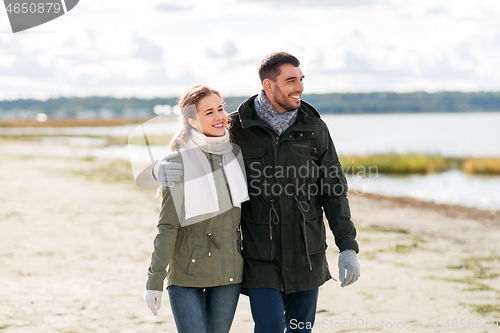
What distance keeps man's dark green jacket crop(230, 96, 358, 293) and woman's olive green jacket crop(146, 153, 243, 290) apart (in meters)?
0.15

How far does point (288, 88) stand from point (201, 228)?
1.03 metres

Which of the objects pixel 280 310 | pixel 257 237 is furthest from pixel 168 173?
pixel 280 310

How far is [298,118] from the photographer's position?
3.21 meters

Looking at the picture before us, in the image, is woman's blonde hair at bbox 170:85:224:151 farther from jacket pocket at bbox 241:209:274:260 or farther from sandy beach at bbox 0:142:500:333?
sandy beach at bbox 0:142:500:333

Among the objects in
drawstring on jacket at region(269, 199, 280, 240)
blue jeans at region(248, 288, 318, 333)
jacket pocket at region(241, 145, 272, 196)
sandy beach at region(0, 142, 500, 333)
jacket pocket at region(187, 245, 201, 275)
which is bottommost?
sandy beach at region(0, 142, 500, 333)

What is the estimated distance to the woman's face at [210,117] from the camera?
290 cm

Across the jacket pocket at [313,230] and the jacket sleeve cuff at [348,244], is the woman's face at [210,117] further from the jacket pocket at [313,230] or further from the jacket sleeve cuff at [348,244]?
the jacket sleeve cuff at [348,244]

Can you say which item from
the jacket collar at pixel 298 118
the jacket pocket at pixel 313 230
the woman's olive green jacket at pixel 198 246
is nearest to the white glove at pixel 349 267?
the jacket pocket at pixel 313 230

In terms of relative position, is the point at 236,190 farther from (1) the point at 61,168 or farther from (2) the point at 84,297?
(1) the point at 61,168

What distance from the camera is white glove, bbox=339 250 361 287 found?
10.2 feet

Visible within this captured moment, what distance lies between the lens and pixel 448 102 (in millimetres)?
118812

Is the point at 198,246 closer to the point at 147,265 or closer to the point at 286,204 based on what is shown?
the point at 286,204

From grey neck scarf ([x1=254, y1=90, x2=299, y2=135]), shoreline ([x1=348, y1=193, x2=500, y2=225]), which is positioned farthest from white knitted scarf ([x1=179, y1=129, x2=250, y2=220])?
shoreline ([x1=348, y1=193, x2=500, y2=225])

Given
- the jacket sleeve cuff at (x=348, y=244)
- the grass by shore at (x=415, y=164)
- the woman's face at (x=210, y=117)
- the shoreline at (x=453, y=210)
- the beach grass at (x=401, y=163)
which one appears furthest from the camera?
the beach grass at (x=401, y=163)
